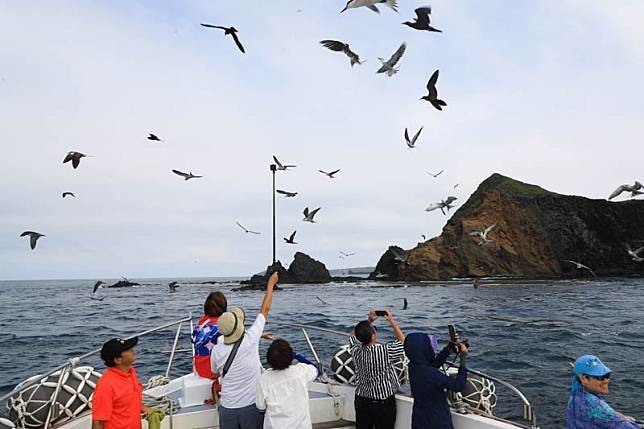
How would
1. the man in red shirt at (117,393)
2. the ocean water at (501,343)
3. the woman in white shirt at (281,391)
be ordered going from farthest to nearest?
the ocean water at (501,343)
the woman in white shirt at (281,391)
the man in red shirt at (117,393)

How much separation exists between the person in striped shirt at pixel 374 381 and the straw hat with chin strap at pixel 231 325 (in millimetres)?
1124

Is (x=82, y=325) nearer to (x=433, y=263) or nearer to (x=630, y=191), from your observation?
(x=630, y=191)

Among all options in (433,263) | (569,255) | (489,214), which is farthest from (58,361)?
(569,255)

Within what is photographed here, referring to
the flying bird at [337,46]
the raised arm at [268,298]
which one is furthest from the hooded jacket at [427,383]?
the flying bird at [337,46]

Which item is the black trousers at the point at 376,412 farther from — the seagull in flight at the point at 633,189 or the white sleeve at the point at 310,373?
the seagull in flight at the point at 633,189

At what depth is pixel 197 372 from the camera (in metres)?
6.08

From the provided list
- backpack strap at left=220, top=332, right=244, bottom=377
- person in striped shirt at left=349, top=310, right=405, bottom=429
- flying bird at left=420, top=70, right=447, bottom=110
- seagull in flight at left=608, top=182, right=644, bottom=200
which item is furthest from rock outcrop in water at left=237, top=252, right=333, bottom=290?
backpack strap at left=220, top=332, right=244, bottom=377

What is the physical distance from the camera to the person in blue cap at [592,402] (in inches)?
141

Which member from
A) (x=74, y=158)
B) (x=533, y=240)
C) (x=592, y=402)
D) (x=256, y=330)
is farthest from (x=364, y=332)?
(x=533, y=240)

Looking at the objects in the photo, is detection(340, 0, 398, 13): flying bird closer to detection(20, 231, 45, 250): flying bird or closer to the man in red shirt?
the man in red shirt

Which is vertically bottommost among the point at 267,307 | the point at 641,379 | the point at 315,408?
the point at 641,379

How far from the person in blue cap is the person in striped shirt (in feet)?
5.46

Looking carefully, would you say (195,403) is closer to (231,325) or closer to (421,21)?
(231,325)

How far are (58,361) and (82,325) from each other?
1128 centimetres
